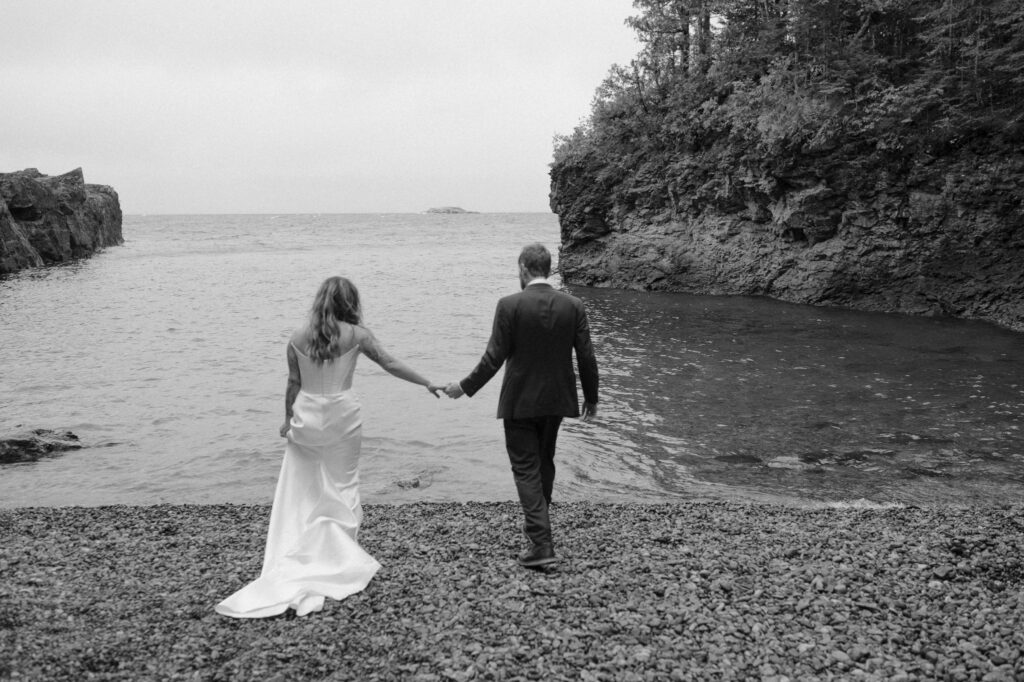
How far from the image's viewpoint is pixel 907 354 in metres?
18.2

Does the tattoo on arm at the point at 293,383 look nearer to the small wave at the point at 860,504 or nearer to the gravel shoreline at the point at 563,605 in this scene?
the gravel shoreline at the point at 563,605

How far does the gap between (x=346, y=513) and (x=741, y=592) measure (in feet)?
10.8

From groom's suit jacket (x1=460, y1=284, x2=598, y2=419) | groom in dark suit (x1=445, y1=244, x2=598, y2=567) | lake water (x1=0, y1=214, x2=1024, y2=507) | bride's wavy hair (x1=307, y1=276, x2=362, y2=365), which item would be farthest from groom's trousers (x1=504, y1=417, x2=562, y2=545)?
lake water (x1=0, y1=214, x2=1024, y2=507)

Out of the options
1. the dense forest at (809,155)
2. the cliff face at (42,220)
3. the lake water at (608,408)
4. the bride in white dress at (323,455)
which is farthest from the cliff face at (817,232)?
the cliff face at (42,220)

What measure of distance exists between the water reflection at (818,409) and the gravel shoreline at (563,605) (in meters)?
2.71

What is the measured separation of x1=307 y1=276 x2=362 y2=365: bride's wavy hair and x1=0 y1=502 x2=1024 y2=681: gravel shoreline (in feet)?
6.38

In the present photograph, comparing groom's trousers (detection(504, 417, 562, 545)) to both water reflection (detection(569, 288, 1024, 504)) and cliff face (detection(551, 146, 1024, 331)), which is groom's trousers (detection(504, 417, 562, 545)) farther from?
cliff face (detection(551, 146, 1024, 331))

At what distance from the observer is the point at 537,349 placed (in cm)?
619

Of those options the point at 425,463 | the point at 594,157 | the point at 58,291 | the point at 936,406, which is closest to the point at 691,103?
the point at 594,157

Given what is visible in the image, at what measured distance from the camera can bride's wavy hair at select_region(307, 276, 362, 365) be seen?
6.12 m

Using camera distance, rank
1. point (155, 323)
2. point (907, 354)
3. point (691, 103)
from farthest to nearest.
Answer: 1. point (691, 103)
2. point (155, 323)
3. point (907, 354)

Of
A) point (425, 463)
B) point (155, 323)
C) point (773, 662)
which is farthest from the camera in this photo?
point (155, 323)

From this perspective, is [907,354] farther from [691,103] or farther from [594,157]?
[594,157]

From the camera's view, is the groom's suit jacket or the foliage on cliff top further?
the foliage on cliff top
